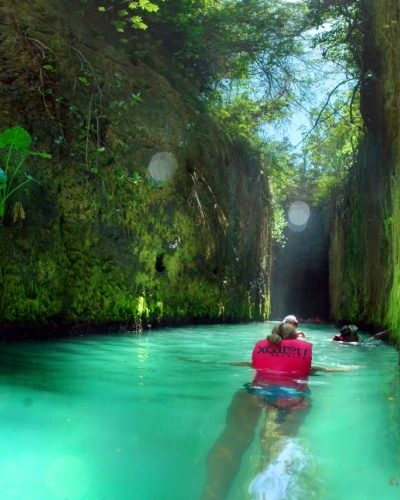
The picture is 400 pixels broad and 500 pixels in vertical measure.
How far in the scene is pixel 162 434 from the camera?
3.17 meters

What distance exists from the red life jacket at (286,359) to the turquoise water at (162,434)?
0.21 metres

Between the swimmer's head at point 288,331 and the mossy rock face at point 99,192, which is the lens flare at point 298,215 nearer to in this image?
the mossy rock face at point 99,192

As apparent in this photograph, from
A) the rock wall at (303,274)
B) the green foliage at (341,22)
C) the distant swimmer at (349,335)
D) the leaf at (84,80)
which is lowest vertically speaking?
the distant swimmer at (349,335)

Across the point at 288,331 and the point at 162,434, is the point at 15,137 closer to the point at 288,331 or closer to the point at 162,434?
the point at 288,331

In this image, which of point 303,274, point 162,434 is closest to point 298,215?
point 303,274

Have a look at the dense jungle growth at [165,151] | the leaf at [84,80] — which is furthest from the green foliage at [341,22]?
the leaf at [84,80]

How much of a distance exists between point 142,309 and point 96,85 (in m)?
4.32

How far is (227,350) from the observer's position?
7.91m

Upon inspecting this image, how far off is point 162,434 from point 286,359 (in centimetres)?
223

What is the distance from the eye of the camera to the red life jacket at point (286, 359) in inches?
200

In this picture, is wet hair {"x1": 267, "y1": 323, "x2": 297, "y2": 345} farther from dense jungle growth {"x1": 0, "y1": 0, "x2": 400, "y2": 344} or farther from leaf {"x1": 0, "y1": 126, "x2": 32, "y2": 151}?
leaf {"x1": 0, "y1": 126, "x2": 32, "y2": 151}

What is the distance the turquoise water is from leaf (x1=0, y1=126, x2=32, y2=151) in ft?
8.65

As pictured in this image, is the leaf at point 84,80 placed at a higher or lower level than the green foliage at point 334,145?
lower

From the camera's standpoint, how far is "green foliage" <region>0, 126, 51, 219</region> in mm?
6457
